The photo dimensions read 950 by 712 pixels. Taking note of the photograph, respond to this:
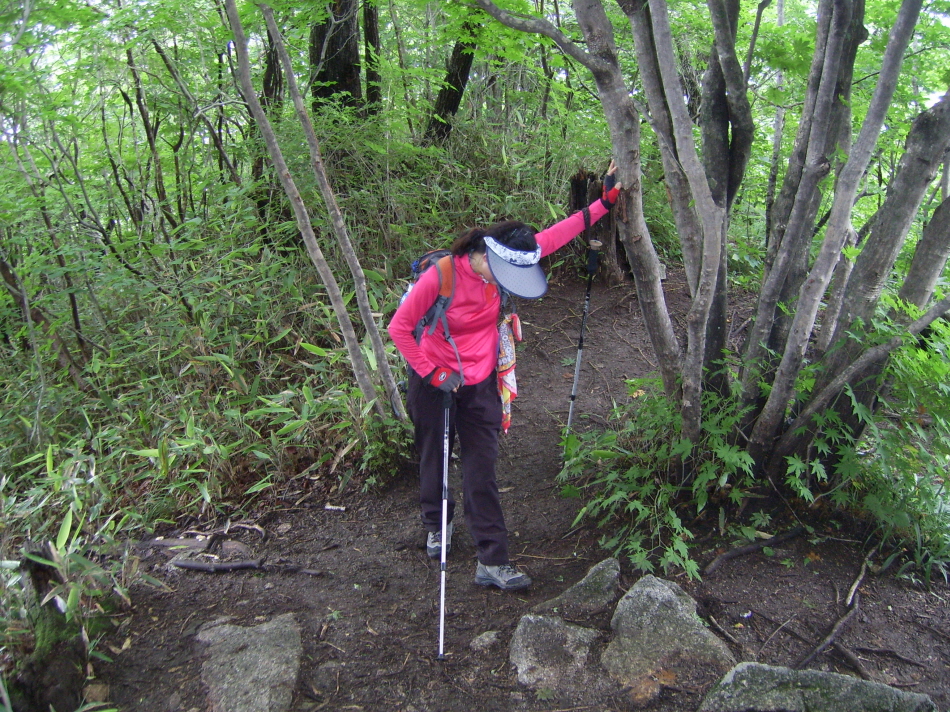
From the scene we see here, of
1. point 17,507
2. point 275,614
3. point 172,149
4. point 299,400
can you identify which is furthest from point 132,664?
point 172,149

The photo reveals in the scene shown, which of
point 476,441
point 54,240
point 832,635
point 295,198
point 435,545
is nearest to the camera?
point 832,635

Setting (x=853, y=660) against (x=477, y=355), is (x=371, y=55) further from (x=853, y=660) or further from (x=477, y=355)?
(x=853, y=660)

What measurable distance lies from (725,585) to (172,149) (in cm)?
702

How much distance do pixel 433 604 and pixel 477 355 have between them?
1.45 m

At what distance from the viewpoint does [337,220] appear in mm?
4684

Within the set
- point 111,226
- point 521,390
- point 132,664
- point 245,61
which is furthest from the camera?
point 111,226

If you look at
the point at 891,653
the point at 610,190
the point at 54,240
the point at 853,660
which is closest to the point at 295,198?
the point at 610,190

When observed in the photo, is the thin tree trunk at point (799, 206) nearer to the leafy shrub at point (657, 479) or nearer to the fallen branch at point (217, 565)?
the leafy shrub at point (657, 479)

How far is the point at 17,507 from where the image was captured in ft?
14.2

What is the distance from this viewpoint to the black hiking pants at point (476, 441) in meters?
3.78

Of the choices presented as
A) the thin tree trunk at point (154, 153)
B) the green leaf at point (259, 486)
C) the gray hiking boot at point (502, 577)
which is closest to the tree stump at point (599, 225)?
the green leaf at point (259, 486)

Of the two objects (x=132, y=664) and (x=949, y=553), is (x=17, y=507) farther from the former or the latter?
(x=949, y=553)

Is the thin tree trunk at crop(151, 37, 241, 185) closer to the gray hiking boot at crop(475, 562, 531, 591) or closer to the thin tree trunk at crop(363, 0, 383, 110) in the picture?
the thin tree trunk at crop(363, 0, 383, 110)

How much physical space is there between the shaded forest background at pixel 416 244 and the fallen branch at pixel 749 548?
0.10 meters
